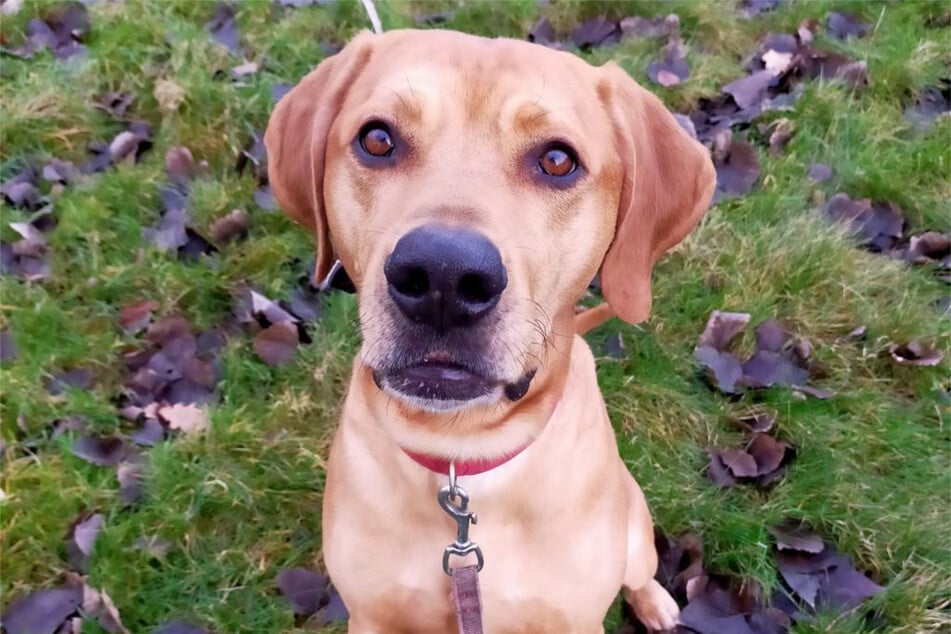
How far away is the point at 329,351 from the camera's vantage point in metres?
3.84

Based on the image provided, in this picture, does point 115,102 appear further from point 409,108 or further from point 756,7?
point 756,7

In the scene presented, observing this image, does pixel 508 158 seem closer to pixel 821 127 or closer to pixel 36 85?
pixel 821 127

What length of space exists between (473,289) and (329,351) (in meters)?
2.12

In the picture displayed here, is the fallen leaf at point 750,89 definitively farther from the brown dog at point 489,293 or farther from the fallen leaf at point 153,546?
the fallen leaf at point 153,546

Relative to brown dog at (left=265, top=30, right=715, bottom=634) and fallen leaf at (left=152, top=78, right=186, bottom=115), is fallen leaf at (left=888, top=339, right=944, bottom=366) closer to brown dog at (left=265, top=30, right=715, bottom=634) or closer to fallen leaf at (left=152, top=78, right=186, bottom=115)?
brown dog at (left=265, top=30, right=715, bottom=634)

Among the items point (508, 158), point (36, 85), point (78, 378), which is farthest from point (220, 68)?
point (508, 158)

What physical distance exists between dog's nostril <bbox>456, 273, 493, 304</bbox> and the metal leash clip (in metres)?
0.68

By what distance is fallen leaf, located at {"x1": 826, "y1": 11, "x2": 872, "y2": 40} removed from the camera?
5.23 meters

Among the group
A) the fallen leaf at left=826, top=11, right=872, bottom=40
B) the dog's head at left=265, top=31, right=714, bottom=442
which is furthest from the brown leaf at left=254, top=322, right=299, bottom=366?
the fallen leaf at left=826, top=11, right=872, bottom=40

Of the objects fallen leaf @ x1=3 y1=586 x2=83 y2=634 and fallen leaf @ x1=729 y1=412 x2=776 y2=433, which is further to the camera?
fallen leaf @ x1=729 y1=412 x2=776 y2=433

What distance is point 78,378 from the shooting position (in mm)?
3836

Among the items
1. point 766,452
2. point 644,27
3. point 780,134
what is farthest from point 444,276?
point 644,27

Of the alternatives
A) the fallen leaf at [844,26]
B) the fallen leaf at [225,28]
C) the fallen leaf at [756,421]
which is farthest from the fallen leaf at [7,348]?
the fallen leaf at [844,26]

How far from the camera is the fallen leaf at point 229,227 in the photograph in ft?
14.1
